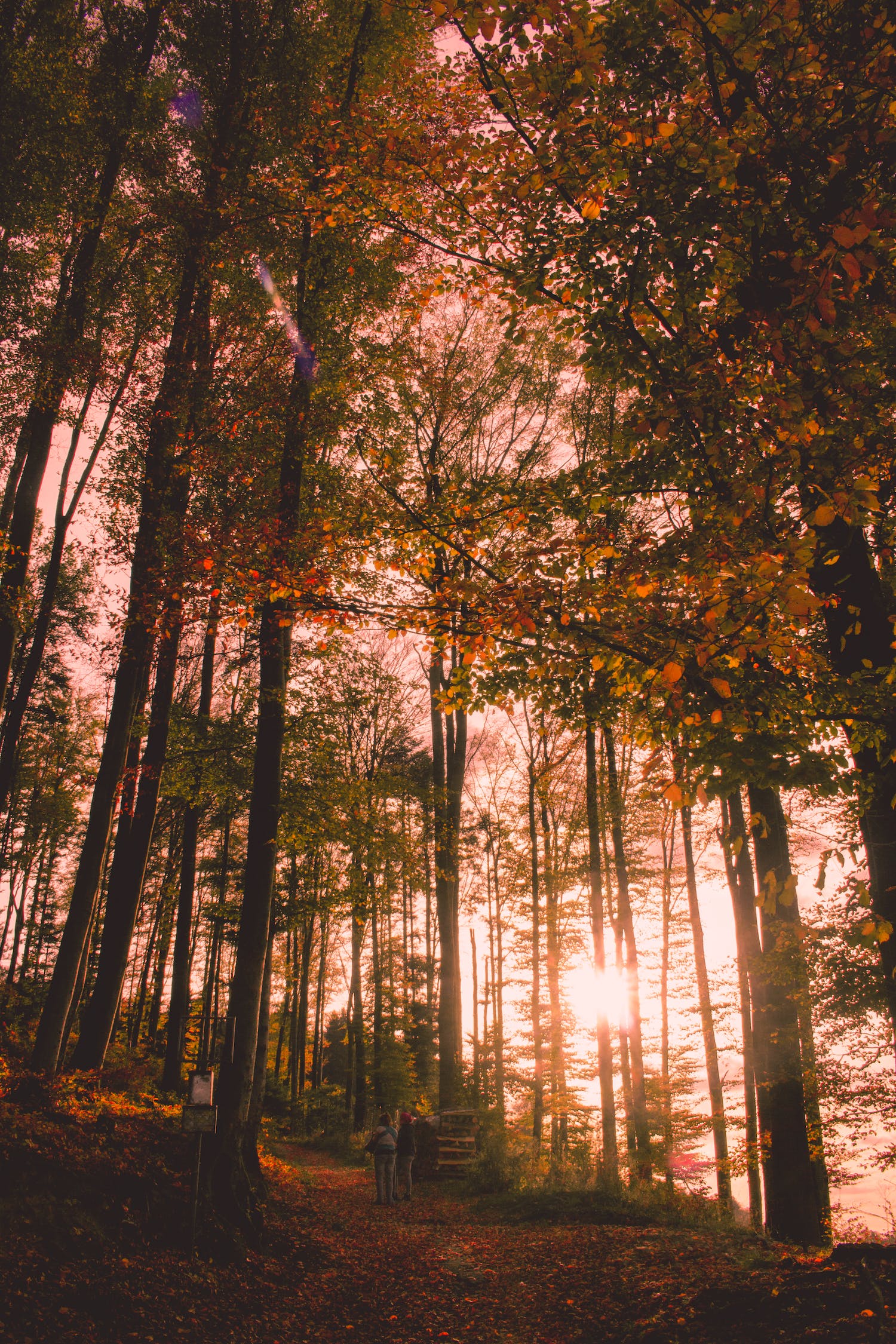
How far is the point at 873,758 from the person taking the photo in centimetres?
381

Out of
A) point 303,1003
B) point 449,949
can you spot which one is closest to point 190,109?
point 449,949

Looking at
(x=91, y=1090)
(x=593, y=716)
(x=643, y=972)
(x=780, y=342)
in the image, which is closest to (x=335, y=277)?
(x=593, y=716)

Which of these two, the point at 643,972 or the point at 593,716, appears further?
the point at 643,972

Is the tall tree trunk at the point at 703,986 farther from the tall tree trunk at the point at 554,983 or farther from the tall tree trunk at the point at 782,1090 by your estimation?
the tall tree trunk at the point at 782,1090

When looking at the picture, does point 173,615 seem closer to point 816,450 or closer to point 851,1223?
point 816,450

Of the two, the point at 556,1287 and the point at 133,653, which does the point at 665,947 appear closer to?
the point at 556,1287

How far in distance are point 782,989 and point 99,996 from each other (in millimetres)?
8922

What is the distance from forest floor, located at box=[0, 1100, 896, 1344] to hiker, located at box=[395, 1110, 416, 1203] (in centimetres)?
375

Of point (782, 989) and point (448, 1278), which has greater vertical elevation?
point (782, 989)

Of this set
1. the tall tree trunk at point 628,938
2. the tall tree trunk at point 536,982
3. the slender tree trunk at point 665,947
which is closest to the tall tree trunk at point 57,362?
the tall tree trunk at point 628,938

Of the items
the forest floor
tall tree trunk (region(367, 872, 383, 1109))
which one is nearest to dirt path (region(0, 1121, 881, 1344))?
the forest floor

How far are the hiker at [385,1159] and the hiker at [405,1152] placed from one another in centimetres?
59

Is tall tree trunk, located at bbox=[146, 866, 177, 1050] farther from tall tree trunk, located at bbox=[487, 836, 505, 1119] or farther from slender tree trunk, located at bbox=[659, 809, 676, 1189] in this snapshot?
slender tree trunk, located at bbox=[659, 809, 676, 1189]

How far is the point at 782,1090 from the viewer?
7055 mm
